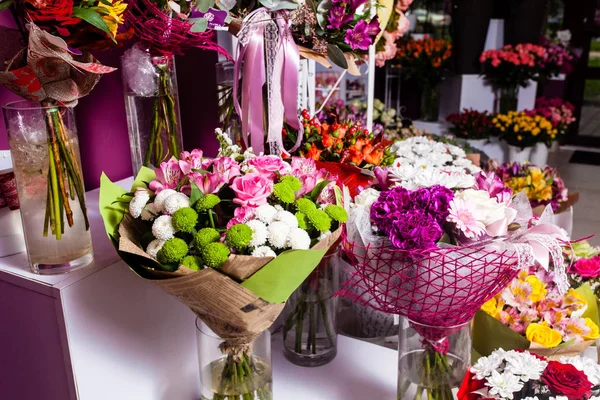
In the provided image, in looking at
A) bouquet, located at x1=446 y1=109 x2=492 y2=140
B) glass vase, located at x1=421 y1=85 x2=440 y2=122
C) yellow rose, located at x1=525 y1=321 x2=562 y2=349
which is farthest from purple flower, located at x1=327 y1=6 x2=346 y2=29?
glass vase, located at x1=421 y1=85 x2=440 y2=122

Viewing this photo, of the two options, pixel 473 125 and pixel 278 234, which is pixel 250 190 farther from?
pixel 473 125

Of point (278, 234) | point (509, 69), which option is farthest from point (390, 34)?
point (509, 69)

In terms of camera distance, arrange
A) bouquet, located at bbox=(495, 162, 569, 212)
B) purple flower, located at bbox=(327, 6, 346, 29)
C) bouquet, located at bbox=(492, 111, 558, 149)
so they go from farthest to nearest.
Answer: bouquet, located at bbox=(492, 111, 558, 149)
bouquet, located at bbox=(495, 162, 569, 212)
purple flower, located at bbox=(327, 6, 346, 29)

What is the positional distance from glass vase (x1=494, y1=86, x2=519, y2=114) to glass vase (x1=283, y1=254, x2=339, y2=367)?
14.4 ft

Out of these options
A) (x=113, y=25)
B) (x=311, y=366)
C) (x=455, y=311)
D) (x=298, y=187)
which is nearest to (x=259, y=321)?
(x=298, y=187)

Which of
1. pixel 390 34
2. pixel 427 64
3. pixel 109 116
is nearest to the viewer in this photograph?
pixel 109 116

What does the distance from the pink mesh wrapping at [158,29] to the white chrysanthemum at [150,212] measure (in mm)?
395

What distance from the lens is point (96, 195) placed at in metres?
1.41

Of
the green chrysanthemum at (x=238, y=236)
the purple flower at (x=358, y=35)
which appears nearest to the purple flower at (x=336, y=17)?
the purple flower at (x=358, y=35)

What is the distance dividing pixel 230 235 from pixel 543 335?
2.53ft

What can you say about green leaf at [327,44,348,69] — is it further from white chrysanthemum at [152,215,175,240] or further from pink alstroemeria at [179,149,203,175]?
white chrysanthemum at [152,215,175,240]

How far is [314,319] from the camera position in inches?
52.1

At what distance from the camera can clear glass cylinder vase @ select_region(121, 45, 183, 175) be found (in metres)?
1.21

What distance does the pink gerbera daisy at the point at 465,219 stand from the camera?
2.89 ft
